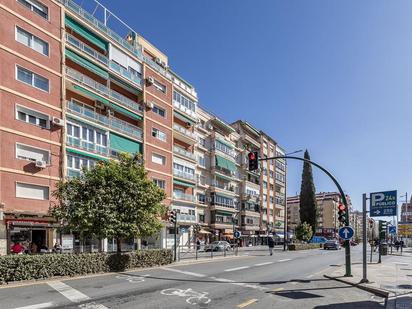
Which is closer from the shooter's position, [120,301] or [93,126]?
[120,301]

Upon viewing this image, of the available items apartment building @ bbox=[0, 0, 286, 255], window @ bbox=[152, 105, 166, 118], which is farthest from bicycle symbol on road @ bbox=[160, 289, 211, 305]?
window @ bbox=[152, 105, 166, 118]

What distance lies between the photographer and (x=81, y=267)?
17.1 metres

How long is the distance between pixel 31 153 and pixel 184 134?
2361 centimetres

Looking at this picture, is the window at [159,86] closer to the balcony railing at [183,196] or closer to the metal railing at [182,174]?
the metal railing at [182,174]

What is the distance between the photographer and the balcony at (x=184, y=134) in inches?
1863

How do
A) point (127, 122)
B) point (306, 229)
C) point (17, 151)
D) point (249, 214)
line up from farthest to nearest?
point (249, 214) < point (306, 229) < point (127, 122) < point (17, 151)

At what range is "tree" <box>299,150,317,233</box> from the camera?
79688 millimetres

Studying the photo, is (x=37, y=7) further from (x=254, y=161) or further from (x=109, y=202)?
(x=254, y=161)

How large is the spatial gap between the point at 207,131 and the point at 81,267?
43.5 m

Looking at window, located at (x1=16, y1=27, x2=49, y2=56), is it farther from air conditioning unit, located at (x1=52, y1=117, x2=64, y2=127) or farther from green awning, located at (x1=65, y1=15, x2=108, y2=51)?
air conditioning unit, located at (x1=52, y1=117, x2=64, y2=127)

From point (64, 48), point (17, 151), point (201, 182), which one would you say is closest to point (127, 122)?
point (64, 48)

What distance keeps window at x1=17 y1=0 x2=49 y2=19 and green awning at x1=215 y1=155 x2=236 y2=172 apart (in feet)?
115

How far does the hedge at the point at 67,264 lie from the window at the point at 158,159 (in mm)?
19613

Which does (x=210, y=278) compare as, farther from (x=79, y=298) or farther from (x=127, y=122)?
(x=127, y=122)
